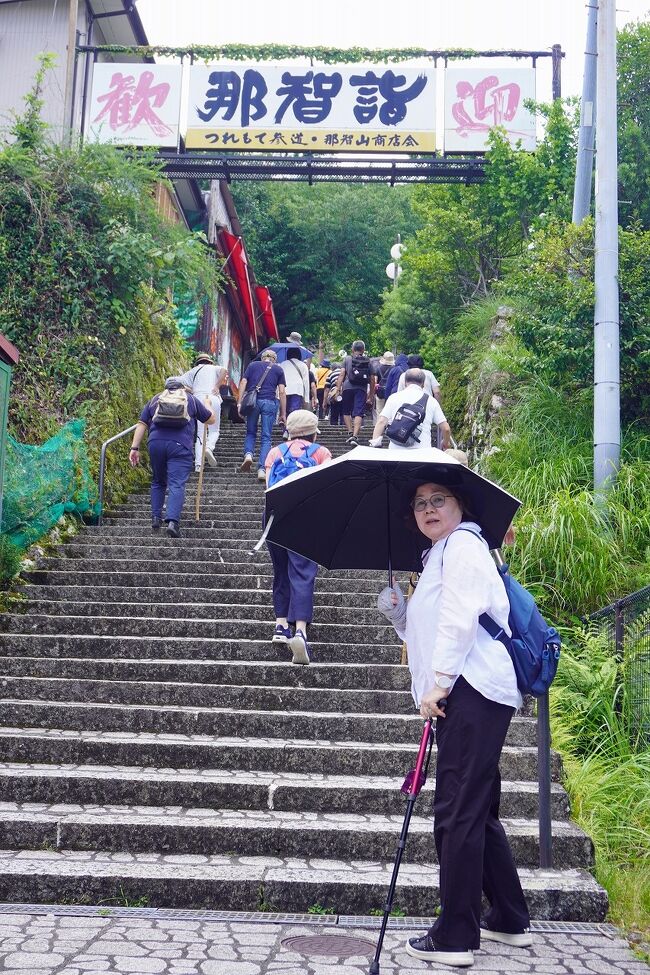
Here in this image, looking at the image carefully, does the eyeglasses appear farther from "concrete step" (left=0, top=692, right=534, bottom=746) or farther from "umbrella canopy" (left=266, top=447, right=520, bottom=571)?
"concrete step" (left=0, top=692, right=534, bottom=746)

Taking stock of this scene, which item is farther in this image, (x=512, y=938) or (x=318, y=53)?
(x=318, y=53)

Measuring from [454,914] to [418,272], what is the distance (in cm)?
1453

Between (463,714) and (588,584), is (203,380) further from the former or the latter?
(463,714)

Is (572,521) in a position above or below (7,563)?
above

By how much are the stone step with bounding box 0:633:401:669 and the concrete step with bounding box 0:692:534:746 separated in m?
0.69

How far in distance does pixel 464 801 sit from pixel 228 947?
1.21 meters

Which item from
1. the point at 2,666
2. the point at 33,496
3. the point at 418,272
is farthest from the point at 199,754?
the point at 418,272

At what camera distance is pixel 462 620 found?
139 inches

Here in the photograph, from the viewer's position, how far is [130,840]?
4859 millimetres

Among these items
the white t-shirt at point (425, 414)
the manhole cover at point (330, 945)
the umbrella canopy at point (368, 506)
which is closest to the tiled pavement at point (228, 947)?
the manhole cover at point (330, 945)

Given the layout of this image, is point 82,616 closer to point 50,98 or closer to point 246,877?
point 246,877

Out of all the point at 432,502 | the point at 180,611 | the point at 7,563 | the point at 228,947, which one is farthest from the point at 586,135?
the point at 228,947

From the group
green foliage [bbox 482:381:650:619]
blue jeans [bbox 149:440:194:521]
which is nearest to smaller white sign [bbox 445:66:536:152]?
green foliage [bbox 482:381:650:619]

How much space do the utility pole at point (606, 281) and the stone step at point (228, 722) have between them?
13.6 feet
